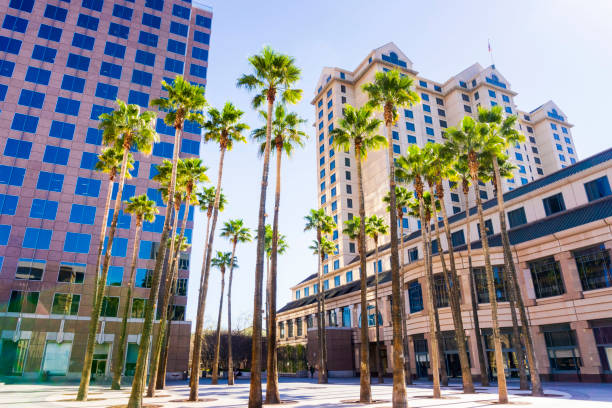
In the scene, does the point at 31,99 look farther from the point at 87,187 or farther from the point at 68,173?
the point at 87,187

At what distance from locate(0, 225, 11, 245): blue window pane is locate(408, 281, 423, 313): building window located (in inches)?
1779

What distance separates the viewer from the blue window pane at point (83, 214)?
45.7 meters

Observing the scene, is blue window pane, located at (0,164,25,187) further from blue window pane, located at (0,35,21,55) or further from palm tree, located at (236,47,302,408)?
palm tree, located at (236,47,302,408)

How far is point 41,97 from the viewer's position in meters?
49.0

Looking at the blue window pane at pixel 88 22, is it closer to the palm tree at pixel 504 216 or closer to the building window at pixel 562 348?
the palm tree at pixel 504 216

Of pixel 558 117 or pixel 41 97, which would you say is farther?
pixel 558 117

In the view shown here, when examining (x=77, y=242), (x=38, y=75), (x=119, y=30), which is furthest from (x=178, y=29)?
(x=77, y=242)

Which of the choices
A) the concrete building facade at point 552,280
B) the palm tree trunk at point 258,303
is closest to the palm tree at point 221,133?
the palm tree trunk at point 258,303

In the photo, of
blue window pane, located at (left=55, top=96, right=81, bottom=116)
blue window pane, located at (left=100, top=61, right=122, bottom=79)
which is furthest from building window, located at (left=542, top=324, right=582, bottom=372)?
blue window pane, located at (left=100, top=61, right=122, bottom=79)

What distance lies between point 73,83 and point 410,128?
2263 inches

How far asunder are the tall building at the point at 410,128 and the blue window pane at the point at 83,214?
4087cm

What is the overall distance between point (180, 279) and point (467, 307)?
34.0m

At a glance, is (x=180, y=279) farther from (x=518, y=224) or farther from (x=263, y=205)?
(x=518, y=224)

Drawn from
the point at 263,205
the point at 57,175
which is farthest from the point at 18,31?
the point at 263,205
